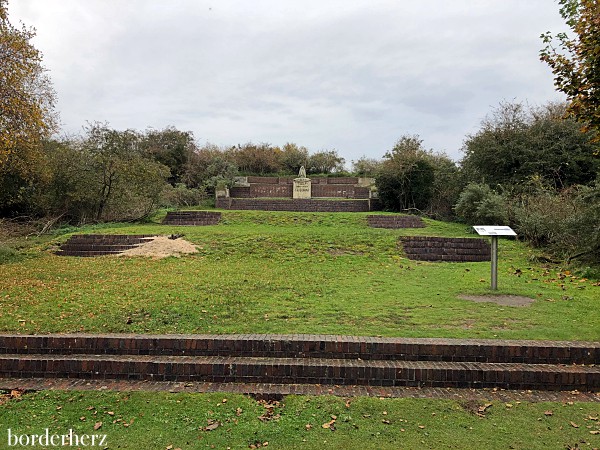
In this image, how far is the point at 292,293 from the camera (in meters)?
8.38

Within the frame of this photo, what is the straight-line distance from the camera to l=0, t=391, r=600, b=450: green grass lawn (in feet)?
12.2

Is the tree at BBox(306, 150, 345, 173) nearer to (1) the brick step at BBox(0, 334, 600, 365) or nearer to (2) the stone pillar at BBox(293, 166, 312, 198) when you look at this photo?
(2) the stone pillar at BBox(293, 166, 312, 198)

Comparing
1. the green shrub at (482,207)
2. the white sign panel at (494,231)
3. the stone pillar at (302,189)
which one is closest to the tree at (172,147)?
the stone pillar at (302,189)

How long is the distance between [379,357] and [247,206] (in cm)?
2222

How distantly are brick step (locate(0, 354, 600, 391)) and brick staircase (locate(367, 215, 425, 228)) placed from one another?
1478 centimetres

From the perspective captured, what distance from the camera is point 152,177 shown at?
768 inches

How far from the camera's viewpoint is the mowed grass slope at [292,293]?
6145mm

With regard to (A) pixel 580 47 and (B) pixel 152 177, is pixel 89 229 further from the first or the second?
(A) pixel 580 47

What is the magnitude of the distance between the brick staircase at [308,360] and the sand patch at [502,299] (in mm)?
2270

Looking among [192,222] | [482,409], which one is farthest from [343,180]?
[482,409]

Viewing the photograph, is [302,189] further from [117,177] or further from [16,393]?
[16,393]

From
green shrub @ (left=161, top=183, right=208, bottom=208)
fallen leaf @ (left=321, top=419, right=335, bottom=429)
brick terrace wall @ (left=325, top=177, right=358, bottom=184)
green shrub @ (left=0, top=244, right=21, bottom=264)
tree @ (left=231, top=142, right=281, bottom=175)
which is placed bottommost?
fallen leaf @ (left=321, top=419, right=335, bottom=429)

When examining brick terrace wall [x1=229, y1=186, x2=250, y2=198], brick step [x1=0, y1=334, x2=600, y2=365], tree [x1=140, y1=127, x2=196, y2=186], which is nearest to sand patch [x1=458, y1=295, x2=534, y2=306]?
brick step [x1=0, y1=334, x2=600, y2=365]

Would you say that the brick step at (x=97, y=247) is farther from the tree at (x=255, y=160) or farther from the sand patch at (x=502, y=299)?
the tree at (x=255, y=160)
